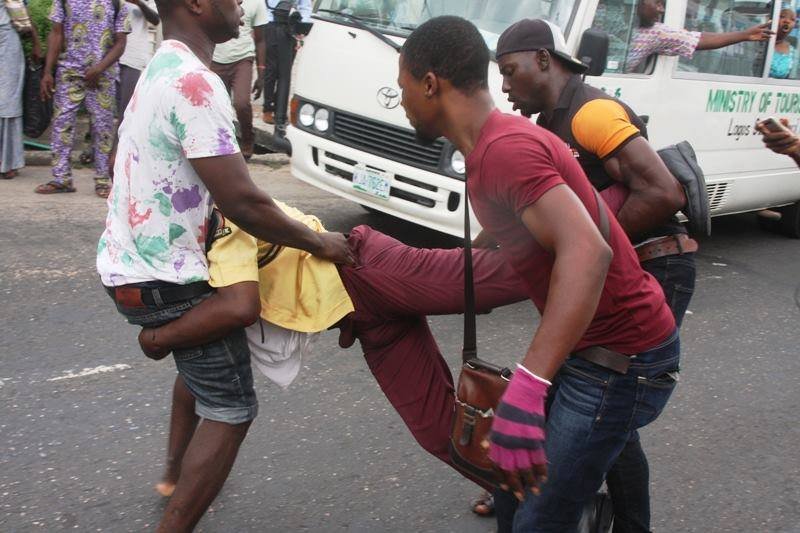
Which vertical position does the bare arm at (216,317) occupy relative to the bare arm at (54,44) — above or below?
below

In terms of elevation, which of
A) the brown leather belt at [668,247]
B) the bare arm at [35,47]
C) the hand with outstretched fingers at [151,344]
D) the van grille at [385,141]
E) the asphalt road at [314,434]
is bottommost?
the asphalt road at [314,434]

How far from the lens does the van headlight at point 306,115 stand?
6.52 m

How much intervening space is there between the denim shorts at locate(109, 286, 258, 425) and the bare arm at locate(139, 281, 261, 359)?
38mm

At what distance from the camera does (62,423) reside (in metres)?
3.79

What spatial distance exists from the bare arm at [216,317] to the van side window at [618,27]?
13.2ft

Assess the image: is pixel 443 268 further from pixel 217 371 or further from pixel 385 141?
pixel 385 141

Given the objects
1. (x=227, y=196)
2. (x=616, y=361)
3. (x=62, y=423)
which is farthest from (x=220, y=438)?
(x=62, y=423)

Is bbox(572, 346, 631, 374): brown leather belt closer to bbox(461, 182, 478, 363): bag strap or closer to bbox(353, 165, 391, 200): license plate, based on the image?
bbox(461, 182, 478, 363): bag strap

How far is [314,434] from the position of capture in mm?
3885

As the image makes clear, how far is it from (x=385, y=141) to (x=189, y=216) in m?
3.73

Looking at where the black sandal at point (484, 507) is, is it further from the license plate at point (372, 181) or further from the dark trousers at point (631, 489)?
the license plate at point (372, 181)

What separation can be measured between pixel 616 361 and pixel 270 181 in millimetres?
6856

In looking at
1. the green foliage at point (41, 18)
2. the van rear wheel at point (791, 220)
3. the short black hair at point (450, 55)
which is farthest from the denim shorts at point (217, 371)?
the van rear wheel at point (791, 220)

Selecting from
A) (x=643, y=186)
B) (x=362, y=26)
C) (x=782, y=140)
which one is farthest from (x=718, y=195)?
(x=643, y=186)
